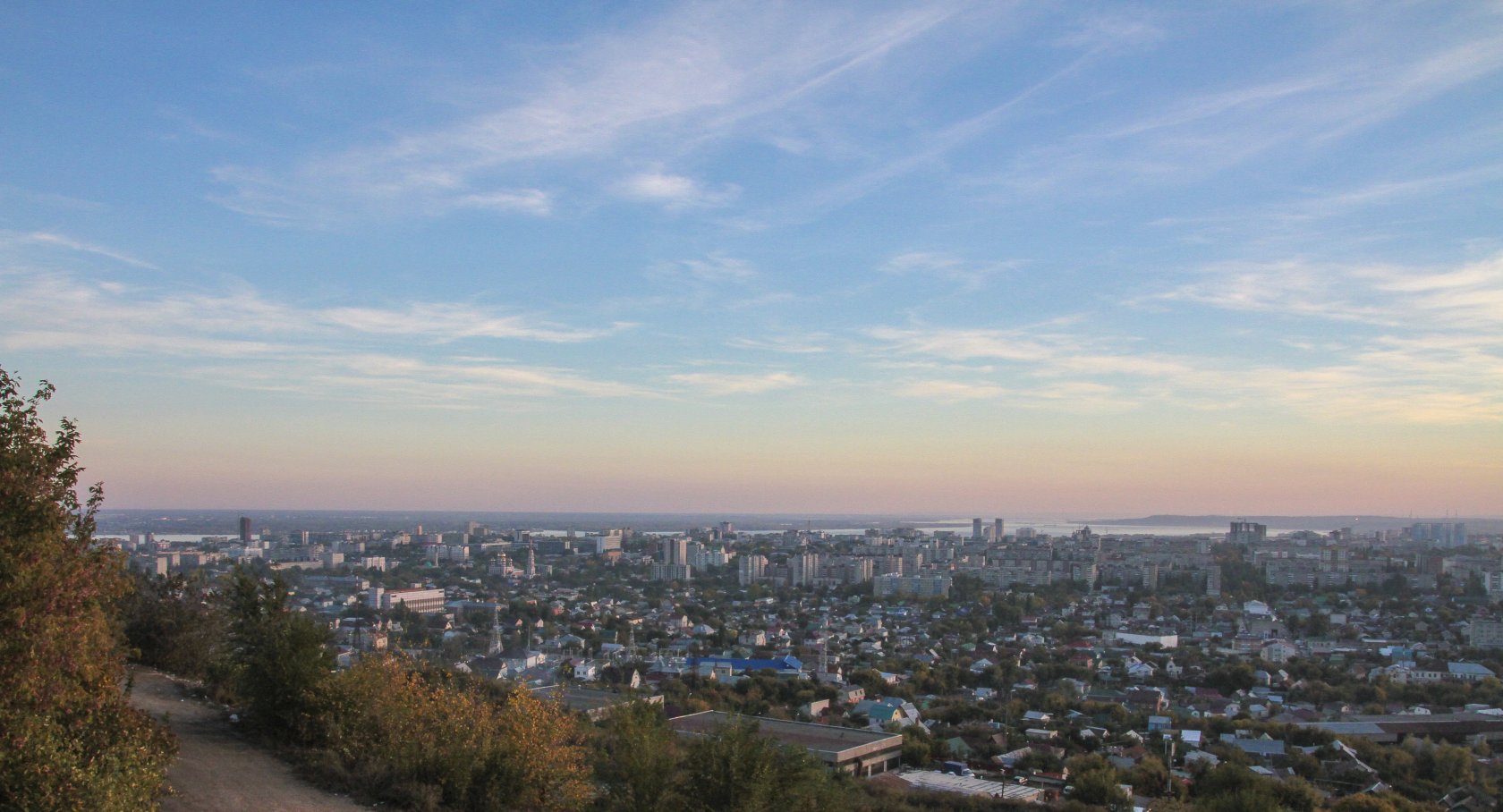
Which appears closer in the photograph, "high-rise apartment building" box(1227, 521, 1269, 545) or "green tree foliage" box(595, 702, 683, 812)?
"green tree foliage" box(595, 702, 683, 812)

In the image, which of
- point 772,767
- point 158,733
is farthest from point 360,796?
point 772,767

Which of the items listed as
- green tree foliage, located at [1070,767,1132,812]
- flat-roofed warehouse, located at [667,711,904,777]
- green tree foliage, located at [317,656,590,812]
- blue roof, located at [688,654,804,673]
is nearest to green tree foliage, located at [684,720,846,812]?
green tree foliage, located at [317,656,590,812]

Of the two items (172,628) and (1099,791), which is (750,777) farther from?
(1099,791)

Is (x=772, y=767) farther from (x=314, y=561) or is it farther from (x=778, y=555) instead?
(x=778, y=555)

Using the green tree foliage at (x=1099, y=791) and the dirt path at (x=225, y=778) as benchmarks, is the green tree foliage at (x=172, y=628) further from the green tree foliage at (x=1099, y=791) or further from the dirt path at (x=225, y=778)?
the green tree foliage at (x=1099, y=791)

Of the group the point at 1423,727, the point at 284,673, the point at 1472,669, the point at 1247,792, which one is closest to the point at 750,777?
the point at 284,673

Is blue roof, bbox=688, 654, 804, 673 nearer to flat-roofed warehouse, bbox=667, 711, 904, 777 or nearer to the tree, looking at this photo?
flat-roofed warehouse, bbox=667, 711, 904, 777

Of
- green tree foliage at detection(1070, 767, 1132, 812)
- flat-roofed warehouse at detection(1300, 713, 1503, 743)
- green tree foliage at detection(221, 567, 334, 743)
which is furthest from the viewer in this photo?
flat-roofed warehouse at detection(1300, 713, 1503, 743)
